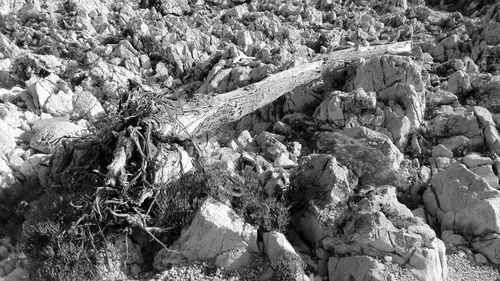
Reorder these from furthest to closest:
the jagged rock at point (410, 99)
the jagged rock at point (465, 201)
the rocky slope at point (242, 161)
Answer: the jagged rock at point (410, 99)
the jagged rock at point (465, 201)
the rocky slope at point (242, 161)

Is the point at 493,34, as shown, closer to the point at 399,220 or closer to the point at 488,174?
the point at 488,174

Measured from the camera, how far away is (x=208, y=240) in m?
7.38

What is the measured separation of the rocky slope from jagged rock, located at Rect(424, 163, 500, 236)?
0.03 meters

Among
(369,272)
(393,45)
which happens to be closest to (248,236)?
(369,272)

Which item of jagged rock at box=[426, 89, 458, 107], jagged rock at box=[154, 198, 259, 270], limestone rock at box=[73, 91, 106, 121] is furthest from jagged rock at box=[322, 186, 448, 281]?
limestone rock at box=[73, 91, 106, 121]

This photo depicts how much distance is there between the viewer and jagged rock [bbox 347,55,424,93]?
13.1 metres

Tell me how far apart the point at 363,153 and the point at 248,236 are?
13.0ft

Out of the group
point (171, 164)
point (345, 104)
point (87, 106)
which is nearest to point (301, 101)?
point (345, 104)

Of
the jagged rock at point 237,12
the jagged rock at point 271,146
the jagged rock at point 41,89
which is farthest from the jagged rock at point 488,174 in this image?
the jagged rock at point 237,12

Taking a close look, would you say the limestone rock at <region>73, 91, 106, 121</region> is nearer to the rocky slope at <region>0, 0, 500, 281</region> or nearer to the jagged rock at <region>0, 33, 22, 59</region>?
the rocky slope at <region>0, 0, 500, 281</region>

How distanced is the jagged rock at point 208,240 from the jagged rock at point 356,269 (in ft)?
5.07

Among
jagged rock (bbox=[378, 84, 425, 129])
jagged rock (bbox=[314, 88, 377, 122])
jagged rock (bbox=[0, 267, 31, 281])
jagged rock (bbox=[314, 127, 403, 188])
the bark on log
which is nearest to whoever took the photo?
jagged rock (bbox=[0, 267, 31, 281])

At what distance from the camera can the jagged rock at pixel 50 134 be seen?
10312mm

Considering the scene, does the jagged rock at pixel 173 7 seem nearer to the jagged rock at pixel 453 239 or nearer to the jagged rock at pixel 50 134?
the jagged rock at pixel 50 134
